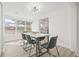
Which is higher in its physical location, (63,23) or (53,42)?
(63,23)

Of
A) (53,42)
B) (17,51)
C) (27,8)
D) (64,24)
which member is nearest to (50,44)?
(53,42)

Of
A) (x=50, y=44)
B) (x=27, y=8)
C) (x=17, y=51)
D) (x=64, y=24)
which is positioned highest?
(x=27, y=8)

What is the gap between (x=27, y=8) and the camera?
1.23m

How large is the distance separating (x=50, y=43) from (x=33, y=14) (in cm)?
60

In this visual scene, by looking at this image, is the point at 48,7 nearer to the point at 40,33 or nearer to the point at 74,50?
the point at 40,33

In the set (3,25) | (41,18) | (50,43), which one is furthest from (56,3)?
(3,25)

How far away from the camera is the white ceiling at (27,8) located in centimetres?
121

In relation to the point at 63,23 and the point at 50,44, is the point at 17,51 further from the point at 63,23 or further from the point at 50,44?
the point at 63,23

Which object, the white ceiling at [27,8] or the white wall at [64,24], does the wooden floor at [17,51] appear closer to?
the white wall at [64,24]

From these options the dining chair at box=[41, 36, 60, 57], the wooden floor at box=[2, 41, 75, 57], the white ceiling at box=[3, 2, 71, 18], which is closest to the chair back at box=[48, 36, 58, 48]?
the dining chair at box=[41, 36, 60, 57]

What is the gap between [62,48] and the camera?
1.29 meters

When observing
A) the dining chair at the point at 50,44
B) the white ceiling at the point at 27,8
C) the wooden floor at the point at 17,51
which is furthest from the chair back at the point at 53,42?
the white ceiling at the point at 27,8

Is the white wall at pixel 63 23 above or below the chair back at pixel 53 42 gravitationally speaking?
above

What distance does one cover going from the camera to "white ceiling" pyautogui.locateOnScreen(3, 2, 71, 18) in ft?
3.97
